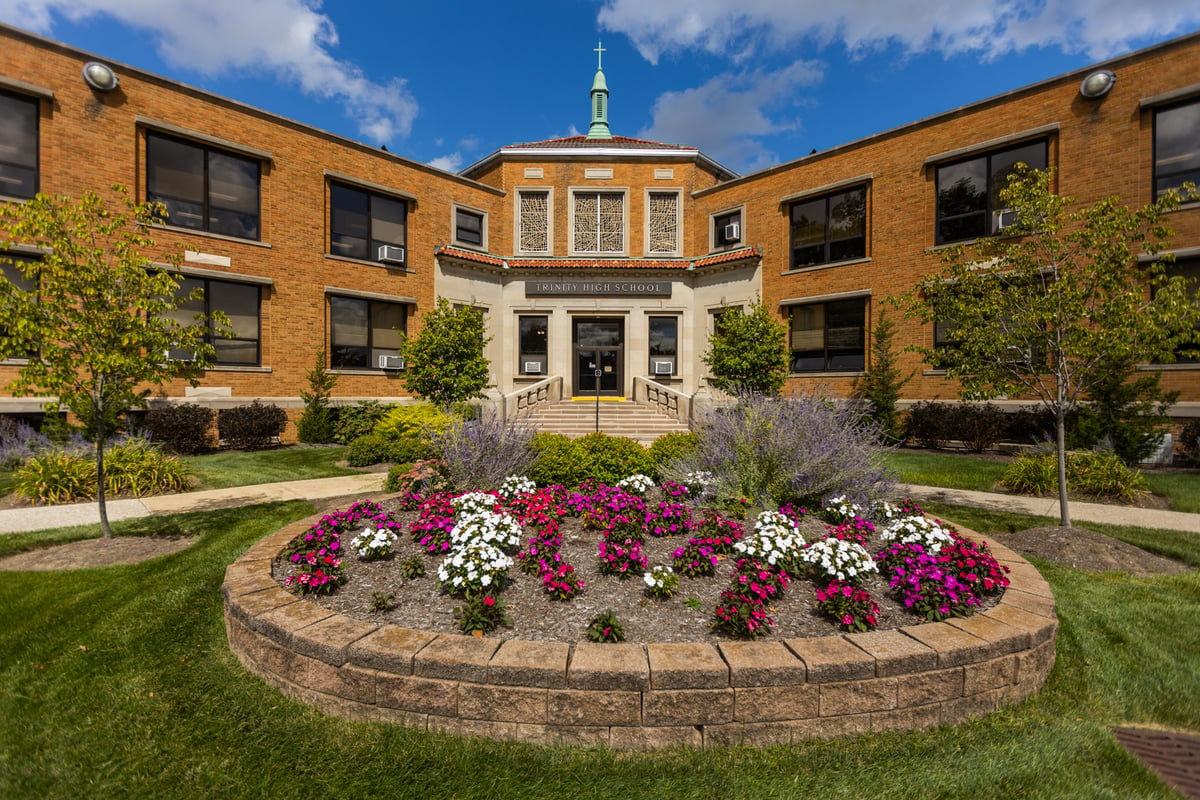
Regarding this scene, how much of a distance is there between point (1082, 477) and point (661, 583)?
364 inches

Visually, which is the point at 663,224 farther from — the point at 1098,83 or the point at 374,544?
the point at 374,544

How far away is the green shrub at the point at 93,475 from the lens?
748 cm

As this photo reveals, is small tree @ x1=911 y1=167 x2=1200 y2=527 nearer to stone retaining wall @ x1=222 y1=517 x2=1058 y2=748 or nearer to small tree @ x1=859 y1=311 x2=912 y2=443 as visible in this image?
stone retaining wall @ x1=222 y1=517 x2=1058 y2=748

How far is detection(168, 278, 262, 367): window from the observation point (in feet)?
45.6

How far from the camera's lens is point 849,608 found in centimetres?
322

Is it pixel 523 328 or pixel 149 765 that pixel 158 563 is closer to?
pixel 149 765

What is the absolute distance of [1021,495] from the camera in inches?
338

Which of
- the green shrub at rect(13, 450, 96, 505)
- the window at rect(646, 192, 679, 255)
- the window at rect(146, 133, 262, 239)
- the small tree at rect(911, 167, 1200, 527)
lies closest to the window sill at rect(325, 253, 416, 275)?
the window at rect(146, 133, 262, 239)

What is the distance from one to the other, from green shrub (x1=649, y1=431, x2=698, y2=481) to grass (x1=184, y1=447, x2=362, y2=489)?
264 inches

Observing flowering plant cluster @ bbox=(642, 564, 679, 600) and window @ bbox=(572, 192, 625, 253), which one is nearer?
flowering plant cluster @ bbox=(642, 564, 679, 600)

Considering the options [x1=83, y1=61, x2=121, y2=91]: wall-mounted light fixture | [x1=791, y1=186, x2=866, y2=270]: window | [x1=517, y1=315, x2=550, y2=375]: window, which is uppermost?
[x1=83, y1=61, x2=121, y2=91]: wall-mounted light fixture

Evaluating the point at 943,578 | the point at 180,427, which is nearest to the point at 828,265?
the point at 943,578

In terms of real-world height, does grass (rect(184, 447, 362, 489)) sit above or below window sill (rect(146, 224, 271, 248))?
below

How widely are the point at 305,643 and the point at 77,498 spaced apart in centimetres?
797
